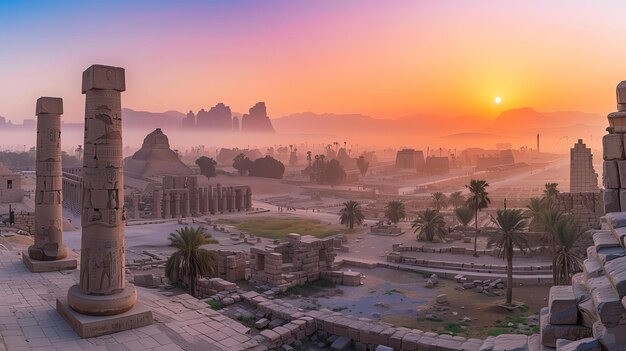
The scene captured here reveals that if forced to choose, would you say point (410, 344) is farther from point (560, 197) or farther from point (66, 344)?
point (560, 197)

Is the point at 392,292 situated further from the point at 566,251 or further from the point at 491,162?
the point at 491,162

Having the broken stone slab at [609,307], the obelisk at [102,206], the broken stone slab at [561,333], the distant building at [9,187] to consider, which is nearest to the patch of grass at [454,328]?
the broken stone slab at [561,333]

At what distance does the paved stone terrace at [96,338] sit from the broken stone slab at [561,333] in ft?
21.2

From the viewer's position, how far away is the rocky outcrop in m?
94.1

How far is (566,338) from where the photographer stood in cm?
689

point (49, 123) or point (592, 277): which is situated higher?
point (49, 123)

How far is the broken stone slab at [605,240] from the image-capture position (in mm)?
7621

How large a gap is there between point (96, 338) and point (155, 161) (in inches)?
3601

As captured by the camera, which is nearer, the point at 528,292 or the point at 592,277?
the point at 592,277

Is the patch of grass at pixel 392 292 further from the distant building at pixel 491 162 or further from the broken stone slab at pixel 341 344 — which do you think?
the distant building at pixel 491 162

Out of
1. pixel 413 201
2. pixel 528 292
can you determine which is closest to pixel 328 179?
pixel 413 201

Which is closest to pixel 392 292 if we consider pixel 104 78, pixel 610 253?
pixel 610 253

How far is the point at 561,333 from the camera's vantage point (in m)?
6.93

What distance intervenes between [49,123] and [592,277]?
1535 centimetres
